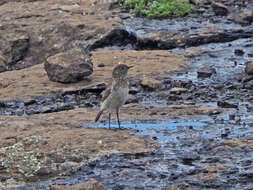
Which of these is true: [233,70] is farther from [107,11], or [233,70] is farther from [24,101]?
[107,11]

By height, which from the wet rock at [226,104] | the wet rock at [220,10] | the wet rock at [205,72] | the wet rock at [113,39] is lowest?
the wet rock at [226,104]

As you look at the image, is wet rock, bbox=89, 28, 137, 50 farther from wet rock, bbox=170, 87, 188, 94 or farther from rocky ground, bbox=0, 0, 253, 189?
wet rock, bbox=170, 87, 188, 94

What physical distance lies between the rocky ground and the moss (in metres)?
0.30

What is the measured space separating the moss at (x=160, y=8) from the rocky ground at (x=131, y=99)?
0.97 ft

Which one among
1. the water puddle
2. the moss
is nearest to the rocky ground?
the water puddle

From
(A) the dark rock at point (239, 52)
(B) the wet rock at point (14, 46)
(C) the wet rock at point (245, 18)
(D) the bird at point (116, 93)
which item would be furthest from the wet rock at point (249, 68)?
(B) the wet rock at point (14, 46)

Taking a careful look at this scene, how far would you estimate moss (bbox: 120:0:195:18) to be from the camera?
17.6 meters

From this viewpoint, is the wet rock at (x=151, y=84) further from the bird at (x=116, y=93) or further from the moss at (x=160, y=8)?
the moss at (x=160, y=8)

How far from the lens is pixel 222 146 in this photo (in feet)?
27.6

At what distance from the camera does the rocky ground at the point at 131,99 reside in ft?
25.7

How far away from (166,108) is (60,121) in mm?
1865

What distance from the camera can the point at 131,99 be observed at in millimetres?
11414

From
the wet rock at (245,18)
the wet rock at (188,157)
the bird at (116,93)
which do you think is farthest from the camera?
the wet rock at (245,18)

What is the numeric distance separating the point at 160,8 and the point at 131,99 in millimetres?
6743
